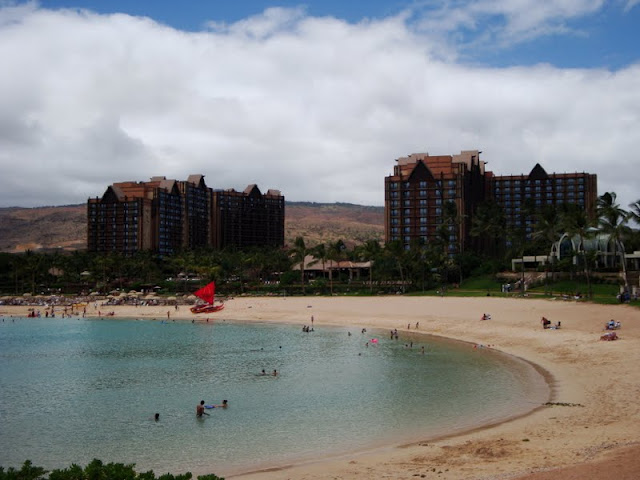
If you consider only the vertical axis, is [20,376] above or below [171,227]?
below

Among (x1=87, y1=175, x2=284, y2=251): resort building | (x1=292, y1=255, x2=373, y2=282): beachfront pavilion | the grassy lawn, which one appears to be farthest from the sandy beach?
(x1=87, y1=175, x2=284, y2=251): resort building

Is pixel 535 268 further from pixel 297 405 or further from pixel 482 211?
pixel 297 405

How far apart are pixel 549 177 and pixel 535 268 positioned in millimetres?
85587

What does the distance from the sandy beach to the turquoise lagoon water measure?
→ 185 centimetres

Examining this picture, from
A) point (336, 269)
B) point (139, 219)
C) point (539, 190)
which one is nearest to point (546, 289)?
point (336, 269)

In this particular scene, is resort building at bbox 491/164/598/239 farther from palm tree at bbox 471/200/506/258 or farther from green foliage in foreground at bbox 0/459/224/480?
green foliage in foreground at bbox 0/459/224/480

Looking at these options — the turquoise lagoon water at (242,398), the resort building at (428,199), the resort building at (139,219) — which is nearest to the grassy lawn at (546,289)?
the turquoise lagoon water at (242,398)

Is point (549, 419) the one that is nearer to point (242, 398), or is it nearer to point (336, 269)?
point (242, 398)

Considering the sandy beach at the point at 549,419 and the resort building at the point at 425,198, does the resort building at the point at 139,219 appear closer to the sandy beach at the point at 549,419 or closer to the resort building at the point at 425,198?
the resort building at the point at 425,198

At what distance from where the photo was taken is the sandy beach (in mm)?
19594

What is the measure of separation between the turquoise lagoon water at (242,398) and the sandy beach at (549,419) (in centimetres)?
185

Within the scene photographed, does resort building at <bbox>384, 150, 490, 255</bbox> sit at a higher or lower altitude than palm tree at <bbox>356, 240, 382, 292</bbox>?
higher

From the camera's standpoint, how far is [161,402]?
35.4 m

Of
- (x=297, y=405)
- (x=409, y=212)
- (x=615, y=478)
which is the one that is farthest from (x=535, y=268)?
(x=615, y=478)
